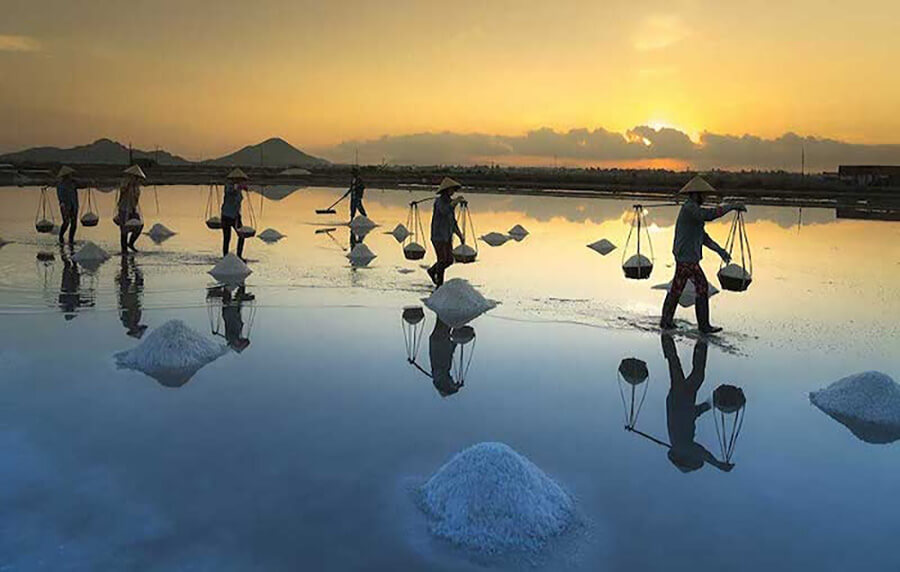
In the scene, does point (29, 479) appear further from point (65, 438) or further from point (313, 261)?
point (313, 261)

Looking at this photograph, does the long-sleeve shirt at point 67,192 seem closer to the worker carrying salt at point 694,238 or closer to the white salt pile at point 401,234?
the white salt pile at point 401,234

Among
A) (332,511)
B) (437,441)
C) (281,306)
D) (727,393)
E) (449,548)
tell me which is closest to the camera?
(449,548)

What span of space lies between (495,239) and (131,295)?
752 centimetres

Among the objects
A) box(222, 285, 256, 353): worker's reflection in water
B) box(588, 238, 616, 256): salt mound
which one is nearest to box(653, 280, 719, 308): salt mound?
box(588, 238, 616, 256): salt mound

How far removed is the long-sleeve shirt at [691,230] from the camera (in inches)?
239

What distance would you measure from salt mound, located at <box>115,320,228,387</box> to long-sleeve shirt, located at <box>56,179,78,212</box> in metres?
7.13

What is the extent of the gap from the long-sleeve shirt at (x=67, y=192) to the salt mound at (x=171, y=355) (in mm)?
7126

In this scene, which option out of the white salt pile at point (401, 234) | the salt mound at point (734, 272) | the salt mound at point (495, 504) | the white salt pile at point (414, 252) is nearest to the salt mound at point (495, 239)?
the white salt pile at point (401, 234)

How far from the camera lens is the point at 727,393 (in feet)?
15.6

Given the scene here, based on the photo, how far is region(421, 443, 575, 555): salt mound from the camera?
113 inches

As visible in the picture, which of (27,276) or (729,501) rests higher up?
(27,276)

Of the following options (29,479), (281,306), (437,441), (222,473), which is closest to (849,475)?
(437,441)

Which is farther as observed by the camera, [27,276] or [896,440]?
[27,276]

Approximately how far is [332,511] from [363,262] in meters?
7.64
